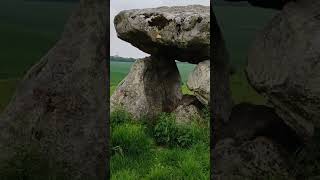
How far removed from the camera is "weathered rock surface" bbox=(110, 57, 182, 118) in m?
10.5

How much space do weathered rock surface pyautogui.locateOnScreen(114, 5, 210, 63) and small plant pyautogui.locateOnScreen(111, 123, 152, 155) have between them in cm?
206

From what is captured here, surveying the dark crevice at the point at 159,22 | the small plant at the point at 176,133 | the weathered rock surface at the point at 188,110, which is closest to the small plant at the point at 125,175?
the small plant at the point at 176,133

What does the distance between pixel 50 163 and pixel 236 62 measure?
99.8 inches

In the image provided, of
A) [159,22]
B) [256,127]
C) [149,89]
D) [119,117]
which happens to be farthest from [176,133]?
[256,127]

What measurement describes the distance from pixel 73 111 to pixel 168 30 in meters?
4.59

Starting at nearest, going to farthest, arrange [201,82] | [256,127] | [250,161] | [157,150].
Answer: [250,161] < [256,127] < [157,150] < [201,82]

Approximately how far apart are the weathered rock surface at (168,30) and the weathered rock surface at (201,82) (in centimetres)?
42

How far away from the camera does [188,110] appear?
10.6 m

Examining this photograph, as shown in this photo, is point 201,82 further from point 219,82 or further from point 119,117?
point 219,82

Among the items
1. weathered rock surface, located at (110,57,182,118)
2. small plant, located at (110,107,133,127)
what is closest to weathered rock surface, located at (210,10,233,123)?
small plant, located at (110,107,133,127)

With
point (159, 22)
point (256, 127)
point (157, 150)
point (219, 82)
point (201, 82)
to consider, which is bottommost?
point (157, 150)

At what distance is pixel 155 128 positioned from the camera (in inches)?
382

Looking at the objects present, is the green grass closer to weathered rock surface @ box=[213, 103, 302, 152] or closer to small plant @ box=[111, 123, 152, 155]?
small plant @ box=[111, 123, 152, 155]

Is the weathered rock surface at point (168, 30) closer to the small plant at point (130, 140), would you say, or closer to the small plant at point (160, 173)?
the small plant at point (130, 140)
